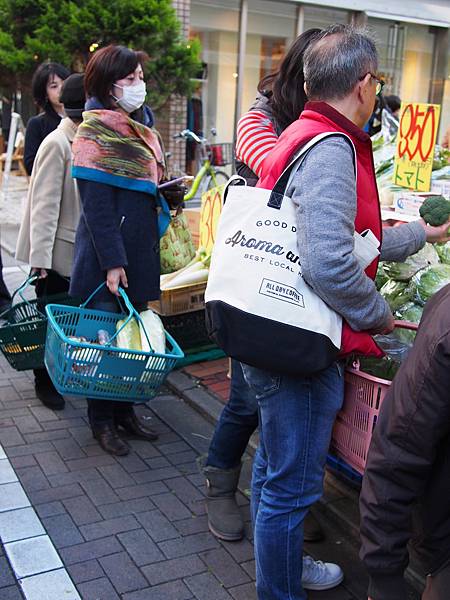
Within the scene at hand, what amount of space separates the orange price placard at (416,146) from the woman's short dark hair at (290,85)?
112 cm

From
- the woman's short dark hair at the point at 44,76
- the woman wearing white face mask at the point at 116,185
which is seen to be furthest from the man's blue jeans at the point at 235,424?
the woman's short dark hair at the point at 44,76

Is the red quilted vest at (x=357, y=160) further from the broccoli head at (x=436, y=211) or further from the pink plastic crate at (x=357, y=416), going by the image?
the broccoli head at (x=436, y=211)

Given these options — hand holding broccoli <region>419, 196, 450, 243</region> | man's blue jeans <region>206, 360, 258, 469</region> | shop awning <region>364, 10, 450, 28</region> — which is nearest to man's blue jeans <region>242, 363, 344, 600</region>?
man's blue jeans <region>206, 360, 258, 469</region>

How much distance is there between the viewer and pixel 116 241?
11.5 ft

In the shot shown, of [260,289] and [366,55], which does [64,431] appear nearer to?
[260,289]

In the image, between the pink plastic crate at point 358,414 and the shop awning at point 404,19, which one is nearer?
the pink plastic crate at point 358,414

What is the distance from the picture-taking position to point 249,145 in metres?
2.78

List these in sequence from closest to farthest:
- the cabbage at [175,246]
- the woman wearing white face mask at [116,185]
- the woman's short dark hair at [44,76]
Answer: the woman wearing white face mask at [116,185] < the cabbage at [175,246] < the woman's short dark hair at [44,76]

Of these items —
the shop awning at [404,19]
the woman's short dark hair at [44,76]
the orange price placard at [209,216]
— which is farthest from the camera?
the shop awning at [404,19]

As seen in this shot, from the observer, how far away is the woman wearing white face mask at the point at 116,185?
3479 mm

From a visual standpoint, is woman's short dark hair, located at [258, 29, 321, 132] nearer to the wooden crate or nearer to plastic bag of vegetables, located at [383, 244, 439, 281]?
plastic bag of vegetables, located at [383, 244, 439, 281]

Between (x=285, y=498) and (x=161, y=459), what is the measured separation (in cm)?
163

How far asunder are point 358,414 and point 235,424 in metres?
0.83

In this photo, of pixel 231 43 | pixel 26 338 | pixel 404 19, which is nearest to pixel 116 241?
pixel 26 338
